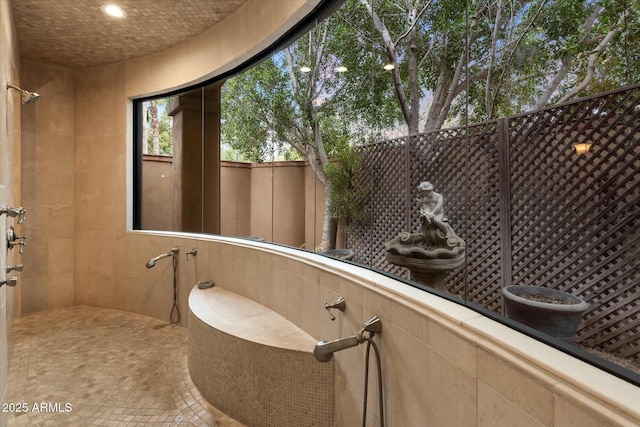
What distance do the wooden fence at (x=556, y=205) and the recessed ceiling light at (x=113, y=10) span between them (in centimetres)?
297

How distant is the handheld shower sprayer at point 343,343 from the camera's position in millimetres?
1218

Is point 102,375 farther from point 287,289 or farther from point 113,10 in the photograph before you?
point 113,10

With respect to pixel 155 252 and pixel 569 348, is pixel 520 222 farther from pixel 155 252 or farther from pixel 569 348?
pixel 155 252

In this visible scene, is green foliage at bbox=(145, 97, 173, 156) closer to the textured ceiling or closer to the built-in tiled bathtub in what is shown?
the textured ceiling

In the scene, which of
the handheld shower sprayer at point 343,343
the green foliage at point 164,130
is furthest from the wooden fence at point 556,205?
the green foliage at point 164,130

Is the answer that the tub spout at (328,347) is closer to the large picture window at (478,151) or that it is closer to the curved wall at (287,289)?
the curved wall at (287,289)

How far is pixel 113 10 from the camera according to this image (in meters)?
2.62

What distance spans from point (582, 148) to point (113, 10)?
344 centimetres

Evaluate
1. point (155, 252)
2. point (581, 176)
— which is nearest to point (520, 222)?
point (581, 176)

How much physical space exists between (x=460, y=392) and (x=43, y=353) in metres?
3.36

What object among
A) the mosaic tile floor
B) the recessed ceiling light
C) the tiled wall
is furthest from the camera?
the tiled wall

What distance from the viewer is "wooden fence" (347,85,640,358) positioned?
0.58 m

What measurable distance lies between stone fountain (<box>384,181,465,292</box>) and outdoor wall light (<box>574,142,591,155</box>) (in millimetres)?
419

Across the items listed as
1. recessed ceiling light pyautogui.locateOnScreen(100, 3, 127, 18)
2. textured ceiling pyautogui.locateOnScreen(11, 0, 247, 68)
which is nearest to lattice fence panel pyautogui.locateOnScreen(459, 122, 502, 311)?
textured ceiling pyautogui.locateOnScreen(11, 0, 247, 68)
